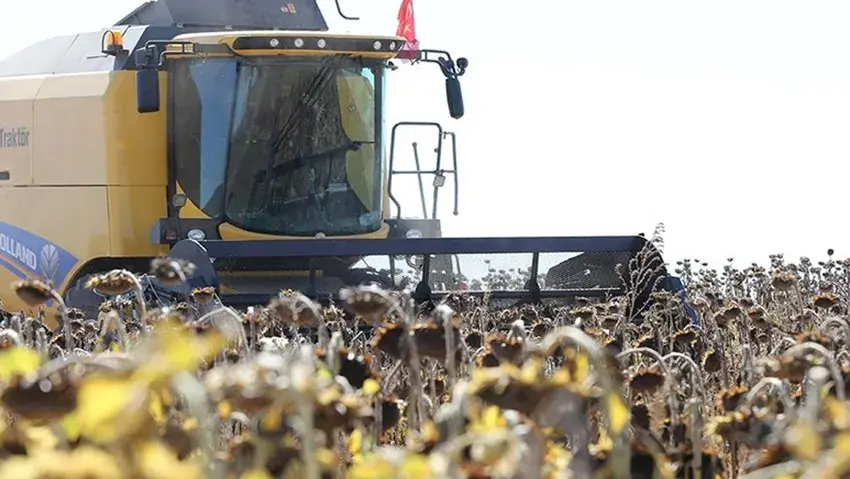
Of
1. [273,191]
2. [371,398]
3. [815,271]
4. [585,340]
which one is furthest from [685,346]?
[273,191]

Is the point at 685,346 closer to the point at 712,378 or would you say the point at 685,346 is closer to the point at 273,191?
the point at 712,378

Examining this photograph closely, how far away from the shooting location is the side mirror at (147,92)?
9430mm

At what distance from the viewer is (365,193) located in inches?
431

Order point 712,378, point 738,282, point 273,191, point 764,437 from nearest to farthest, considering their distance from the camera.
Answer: point 764,437
point 712,378
point 738,282
point 273,191

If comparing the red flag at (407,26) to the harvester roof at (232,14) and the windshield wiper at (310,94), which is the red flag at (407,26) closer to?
the windshield wiper at (310,94)

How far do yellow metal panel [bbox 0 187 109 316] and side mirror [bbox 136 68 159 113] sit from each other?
1.41 meters

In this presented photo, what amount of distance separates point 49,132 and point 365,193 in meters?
2.34

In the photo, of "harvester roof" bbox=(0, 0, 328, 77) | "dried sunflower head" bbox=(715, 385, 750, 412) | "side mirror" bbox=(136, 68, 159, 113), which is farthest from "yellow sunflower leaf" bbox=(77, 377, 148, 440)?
"harvester roof" bbox=(0, 0, 328, 77)

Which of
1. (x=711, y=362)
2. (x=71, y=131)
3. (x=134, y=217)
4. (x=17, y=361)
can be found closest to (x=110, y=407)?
(x=17, y=361)

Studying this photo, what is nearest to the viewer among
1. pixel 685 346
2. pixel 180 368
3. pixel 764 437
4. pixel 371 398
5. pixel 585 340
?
pixel 180 368

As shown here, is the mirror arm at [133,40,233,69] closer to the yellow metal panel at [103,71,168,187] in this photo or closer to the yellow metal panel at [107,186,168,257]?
the yellow metal panel at [103,71,168,187]

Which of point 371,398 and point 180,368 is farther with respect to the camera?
point 371,398

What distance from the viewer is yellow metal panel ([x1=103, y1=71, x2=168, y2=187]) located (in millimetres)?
10688

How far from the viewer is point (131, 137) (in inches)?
423
